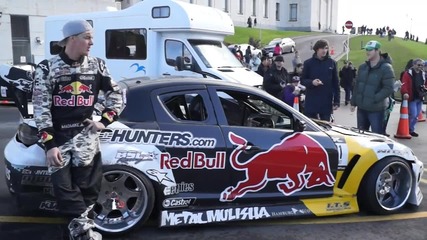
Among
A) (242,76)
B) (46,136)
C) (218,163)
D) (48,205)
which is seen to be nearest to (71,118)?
(46,136)

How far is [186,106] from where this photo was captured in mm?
4648

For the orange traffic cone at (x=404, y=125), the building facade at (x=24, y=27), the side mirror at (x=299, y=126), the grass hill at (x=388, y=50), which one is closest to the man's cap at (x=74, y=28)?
the side mirror at (x=299, y=126)

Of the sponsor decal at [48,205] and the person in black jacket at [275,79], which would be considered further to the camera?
the person in black jacket at [275,79]

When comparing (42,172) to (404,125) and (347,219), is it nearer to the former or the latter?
(347,219)

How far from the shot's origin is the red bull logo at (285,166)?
14.7ft

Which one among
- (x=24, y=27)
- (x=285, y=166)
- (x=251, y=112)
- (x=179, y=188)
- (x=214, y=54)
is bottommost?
(x=179, y=188)

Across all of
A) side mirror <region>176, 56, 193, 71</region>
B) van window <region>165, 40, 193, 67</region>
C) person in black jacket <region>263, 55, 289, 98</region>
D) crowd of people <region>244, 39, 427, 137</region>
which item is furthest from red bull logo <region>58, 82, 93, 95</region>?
van window <region>165, 40, 193, 67</region>

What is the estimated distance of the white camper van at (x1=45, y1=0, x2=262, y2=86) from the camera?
10.4 metres

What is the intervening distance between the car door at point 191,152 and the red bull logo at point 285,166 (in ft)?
0.44

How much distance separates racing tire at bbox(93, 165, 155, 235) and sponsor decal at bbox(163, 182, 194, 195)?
141mm

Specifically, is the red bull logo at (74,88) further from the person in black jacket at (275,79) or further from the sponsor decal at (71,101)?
the person in black jacket at (275,79)

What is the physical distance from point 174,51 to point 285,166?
668 centimetres

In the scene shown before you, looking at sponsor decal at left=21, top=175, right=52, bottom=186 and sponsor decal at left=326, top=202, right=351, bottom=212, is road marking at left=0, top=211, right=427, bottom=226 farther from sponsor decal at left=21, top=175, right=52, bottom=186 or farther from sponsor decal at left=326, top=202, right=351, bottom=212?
sponsor decal at left=21, top=175, right=52, bottom=186

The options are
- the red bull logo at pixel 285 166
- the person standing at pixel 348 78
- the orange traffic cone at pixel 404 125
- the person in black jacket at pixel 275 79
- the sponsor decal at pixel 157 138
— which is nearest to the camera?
the sponsor decal at pixel 157 138
